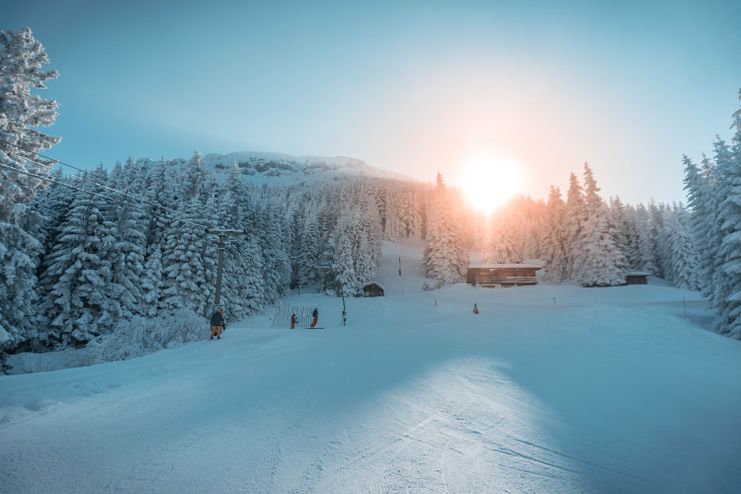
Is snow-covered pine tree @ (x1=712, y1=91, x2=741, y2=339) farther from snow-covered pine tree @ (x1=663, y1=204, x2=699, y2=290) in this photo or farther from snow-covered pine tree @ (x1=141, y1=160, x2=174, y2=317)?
snow-covered pine tree @ (x1=141, y1=160, x2=174, y2=317)

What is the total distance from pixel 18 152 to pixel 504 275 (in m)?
52.6

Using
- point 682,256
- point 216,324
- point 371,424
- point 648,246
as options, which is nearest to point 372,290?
point 216,324

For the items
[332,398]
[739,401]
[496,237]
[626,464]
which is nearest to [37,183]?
[332,398]

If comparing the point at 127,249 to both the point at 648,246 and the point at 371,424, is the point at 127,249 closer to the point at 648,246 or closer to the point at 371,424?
the point at 371,424

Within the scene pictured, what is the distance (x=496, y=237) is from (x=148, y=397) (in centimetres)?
6784

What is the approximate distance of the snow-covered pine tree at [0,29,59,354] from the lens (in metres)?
15.3

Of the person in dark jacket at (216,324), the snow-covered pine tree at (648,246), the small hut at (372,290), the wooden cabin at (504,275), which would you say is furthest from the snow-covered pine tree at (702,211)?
the small hut at (372,290)

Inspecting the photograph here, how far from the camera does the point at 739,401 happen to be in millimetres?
8250

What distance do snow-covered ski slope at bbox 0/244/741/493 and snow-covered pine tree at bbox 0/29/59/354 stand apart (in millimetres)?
10810

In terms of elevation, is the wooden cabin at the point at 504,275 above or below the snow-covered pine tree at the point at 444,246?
below

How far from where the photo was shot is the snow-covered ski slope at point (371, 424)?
4.06 m

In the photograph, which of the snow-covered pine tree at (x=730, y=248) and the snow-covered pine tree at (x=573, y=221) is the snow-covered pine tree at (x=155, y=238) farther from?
the snow-covered pine tree at (x=573, y=221)

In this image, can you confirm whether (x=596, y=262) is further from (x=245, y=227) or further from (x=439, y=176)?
(x=245, y=227)

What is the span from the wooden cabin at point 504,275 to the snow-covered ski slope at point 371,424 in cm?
3955
